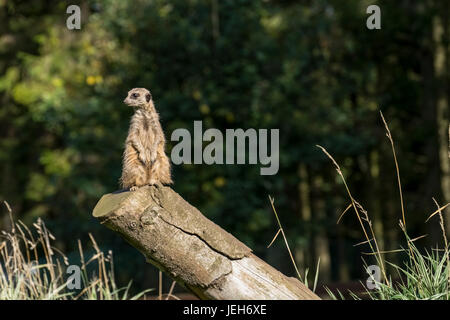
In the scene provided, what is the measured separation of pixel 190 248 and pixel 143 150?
41.9 inches

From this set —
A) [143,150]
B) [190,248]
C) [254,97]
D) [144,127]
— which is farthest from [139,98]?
[254,97]

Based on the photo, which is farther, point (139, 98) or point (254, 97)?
point (254, 97)

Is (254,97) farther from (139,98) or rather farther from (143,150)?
(143,150)

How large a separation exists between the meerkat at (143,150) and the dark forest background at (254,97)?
7.61 metres

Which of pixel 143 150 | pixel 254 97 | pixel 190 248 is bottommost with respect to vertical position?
pixel 190 248

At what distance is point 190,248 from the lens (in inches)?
170

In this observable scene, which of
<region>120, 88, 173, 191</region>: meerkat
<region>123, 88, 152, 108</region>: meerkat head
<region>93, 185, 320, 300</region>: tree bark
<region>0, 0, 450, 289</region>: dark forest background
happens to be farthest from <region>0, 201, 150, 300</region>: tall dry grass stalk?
<region>0, 0, 450, 289</region>: dark forest background

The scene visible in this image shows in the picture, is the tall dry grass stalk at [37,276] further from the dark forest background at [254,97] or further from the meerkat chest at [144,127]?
the dark forest background at [254,97]

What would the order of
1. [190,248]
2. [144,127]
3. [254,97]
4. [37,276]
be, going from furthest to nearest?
[254,97], [37,276], [144,127], [190,248]

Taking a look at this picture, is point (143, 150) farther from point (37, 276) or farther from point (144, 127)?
point (37, 276)

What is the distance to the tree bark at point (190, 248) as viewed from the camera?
14.1 feet

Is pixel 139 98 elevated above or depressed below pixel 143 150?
above

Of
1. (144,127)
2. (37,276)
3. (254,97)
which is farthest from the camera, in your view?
(254,97)

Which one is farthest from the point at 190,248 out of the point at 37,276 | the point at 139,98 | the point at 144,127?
the point at 37,276
